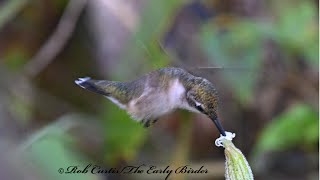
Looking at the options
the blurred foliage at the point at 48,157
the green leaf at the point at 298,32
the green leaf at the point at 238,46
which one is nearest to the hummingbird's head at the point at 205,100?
the blurred foliage at the point at 48,157

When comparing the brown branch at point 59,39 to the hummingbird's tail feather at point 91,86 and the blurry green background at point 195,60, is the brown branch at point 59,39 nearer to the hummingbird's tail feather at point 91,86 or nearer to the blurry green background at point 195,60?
the blurry green background at point 195,60

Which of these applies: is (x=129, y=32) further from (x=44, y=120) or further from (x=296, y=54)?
(x=296, y=54)

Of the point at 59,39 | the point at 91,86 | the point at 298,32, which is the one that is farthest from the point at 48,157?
the point at 298,32

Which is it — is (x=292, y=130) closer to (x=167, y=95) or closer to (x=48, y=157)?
(x=48, y=157)

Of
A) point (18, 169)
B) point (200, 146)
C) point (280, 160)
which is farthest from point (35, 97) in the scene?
point (18, 169)

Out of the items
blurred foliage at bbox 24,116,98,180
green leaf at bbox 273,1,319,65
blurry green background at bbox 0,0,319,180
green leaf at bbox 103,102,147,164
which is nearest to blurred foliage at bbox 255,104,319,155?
blurry green background at bbox 0,0,319,180

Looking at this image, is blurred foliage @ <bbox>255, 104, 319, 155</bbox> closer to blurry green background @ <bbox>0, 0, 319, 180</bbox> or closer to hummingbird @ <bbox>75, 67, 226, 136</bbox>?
blurry green background @ <bbox>0, 0, 319, 180</bbox>

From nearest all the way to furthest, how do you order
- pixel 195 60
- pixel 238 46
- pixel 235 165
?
1. pixel 235 165
2. pixel 195 60
3. pixel 238 46
